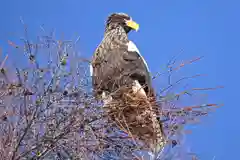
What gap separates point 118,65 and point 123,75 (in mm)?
85

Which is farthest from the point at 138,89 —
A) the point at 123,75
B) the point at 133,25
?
the point at 133,25

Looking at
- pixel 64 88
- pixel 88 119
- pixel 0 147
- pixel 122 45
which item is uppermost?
pixel 122 45

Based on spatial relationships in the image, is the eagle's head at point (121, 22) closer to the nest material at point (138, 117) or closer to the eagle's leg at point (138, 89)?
the eagle's leg at point (138, 89)

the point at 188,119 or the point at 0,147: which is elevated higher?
the point at 188,119

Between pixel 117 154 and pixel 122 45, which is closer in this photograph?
pixel 117 154

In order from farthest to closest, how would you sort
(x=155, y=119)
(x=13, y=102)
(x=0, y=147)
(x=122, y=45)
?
(x=122, y=45), (x=155, y=119), (x=13, y=102), (x=0, y=147)

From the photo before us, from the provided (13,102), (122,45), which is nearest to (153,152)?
(13,102)

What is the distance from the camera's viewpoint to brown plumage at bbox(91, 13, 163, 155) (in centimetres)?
164

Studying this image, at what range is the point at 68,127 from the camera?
4.58 feet

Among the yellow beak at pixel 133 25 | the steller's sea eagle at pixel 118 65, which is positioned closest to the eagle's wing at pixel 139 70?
the steller's sea eagle at pixel 118 65

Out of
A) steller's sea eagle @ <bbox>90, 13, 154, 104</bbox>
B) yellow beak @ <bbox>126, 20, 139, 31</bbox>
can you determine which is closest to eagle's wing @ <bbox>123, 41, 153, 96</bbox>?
steller's sea eagle @ <bbox>90, 13, 154, 104</bbox>

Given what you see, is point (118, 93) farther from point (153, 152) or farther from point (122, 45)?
point (122, 45)

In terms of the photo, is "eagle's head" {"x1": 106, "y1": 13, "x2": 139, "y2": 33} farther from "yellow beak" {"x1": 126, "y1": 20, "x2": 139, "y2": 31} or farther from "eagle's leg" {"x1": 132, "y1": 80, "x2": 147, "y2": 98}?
"eagle's leg" {"x1": 132, "y1": 80, "x2": 147, "y2": 98}

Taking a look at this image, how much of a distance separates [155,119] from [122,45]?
2.09 feet
